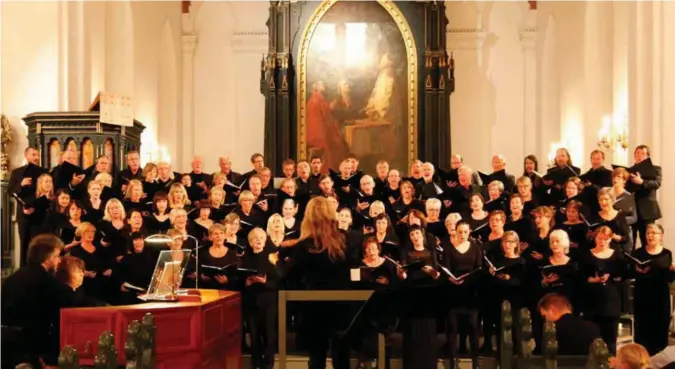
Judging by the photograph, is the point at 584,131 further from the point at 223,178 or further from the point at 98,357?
the point at 98,357

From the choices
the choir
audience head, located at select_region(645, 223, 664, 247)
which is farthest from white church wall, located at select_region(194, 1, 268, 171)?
audience head, located at select_region(645, 223, 664, 247)

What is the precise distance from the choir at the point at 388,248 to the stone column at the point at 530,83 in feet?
26.9

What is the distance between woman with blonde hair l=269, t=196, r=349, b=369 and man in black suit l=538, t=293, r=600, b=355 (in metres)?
1.77

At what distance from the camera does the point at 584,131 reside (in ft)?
51.2

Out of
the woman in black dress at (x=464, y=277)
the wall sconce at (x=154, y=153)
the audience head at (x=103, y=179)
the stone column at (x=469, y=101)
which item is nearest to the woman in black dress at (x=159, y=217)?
the audience head at (x=103, y=179)

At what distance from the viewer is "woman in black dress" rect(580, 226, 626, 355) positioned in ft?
24.2

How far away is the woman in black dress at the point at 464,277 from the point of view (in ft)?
23.8

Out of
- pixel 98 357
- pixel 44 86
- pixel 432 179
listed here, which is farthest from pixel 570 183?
pixel 44 86

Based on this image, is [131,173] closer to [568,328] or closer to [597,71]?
[568,328]

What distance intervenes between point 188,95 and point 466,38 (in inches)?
223

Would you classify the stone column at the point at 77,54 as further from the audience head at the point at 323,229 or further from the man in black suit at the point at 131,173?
the audience head at the point at 323,229

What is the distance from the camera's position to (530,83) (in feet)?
57.9

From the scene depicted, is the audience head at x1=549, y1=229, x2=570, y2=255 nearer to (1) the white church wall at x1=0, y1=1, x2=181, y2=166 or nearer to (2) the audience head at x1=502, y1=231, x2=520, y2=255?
(2) the audience head at x1=502, y1=231, x2=520, y2=255

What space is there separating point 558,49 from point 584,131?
2185mm
